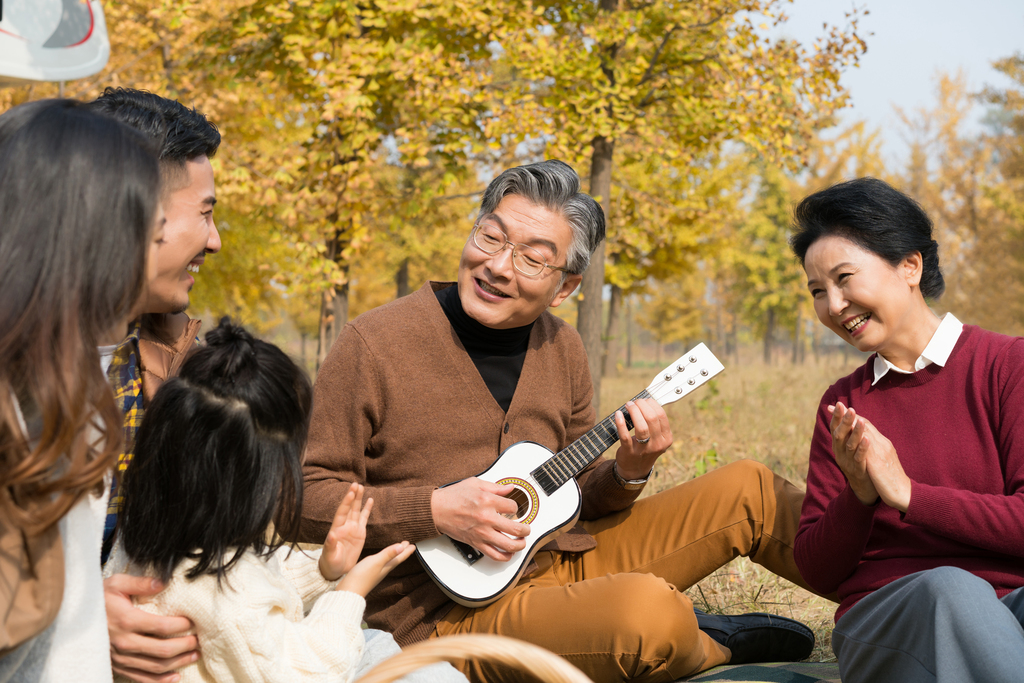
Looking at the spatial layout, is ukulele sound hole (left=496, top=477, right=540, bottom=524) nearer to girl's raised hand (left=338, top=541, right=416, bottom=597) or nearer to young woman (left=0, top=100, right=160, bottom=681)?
girl's raised hand (left=338, top=541, right=416, bottom=597)

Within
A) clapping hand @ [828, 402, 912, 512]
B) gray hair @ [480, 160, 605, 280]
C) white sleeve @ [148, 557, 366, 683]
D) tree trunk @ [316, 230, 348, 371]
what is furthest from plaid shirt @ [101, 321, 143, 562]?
tree trunk @ [316, 230, 348, 371]

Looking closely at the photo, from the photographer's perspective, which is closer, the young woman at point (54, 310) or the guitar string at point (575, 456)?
the young woman at point (54, 310)

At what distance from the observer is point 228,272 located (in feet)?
35.0

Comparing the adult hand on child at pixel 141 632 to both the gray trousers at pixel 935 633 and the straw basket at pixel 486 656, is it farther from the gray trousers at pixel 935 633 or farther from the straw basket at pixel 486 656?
the gray trousers at pixel 935 633

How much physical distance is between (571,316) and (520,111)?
1287 inches

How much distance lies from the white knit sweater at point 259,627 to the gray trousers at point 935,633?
1.21m

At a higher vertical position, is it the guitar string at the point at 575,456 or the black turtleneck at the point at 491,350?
the black turtleneck at the point at 491,350

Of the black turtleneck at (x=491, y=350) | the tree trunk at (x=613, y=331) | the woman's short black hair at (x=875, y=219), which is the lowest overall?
the tree trunk at (x=613, y=331)

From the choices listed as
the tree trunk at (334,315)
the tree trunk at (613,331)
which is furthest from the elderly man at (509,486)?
the tree trunk at (613,331)

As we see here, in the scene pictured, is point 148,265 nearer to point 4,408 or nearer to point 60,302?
point 60,302

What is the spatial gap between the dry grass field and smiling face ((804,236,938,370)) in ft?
4.02

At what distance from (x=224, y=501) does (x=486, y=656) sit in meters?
0.55

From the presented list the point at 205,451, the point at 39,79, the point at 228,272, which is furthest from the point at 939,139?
the point at 205,451

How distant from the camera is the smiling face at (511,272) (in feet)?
8.06
